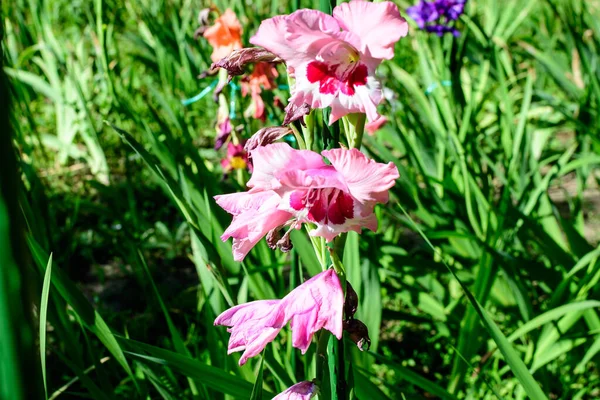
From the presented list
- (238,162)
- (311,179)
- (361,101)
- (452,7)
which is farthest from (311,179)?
(452,7)

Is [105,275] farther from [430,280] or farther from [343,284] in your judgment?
[343,284]

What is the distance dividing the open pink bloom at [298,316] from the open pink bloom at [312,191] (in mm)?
60

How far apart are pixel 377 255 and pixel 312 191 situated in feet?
2.81

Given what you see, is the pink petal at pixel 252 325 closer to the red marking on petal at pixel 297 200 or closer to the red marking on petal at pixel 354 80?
the red marking on petal at pixel 297 200

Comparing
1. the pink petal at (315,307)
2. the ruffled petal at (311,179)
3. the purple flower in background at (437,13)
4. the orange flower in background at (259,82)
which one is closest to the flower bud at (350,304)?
the pink petal at (315,307)

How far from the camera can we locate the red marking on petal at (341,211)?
0.62 meters

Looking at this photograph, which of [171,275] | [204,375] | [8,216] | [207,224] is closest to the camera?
[8,216]

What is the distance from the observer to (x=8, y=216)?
0.28m

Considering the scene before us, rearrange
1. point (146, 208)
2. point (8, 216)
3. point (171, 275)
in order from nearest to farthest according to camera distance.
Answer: point (8, 216)
point (171, 275)
point (146, 208)

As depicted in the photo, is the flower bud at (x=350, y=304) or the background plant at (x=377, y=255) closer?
the flower bud at (x=350, y=304)

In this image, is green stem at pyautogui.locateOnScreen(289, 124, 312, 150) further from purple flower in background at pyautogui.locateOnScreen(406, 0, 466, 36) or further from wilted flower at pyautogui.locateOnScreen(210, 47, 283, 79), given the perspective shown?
purple flower in background at pyautogui.locateOnScreen(406, 0, 466, 36)

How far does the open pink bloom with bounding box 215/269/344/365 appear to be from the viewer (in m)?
0.62

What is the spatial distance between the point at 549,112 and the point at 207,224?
6.80 feet

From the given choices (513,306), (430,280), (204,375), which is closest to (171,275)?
(430,280)
